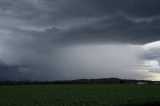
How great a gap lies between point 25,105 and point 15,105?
57.8 inches

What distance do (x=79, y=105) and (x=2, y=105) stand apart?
36.3 feet

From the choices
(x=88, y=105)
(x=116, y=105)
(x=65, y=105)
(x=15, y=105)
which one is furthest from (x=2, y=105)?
(x=116, y=105)

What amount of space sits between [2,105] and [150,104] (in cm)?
2083

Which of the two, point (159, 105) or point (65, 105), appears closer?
point (159, 105)

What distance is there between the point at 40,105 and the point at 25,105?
7.26ft

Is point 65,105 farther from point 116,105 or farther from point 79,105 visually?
point 116,105

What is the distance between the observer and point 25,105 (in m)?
43.5

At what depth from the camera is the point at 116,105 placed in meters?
42.4

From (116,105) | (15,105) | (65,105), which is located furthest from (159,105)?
(15,105)

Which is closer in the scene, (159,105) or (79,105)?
(159,105)

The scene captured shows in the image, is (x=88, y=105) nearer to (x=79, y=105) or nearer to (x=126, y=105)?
(x=79, y=105)

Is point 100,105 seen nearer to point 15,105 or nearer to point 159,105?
point 159,105

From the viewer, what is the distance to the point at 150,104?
4153 cm

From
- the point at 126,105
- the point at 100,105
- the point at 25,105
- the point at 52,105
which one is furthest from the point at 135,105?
the point at 25,105
